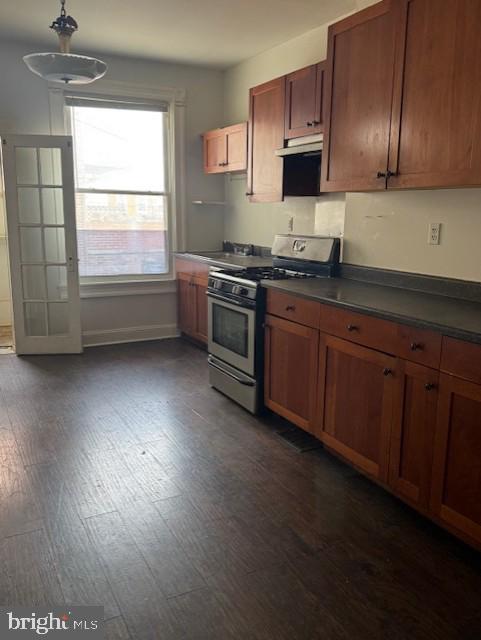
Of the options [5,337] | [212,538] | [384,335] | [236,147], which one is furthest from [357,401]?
[5,337]

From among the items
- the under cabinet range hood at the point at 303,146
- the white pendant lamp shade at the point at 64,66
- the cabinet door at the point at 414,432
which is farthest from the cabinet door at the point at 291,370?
the white pendant lamp shade at the point at 64,66

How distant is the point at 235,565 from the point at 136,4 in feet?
11.2

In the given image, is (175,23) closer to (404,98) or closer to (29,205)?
(29,205)

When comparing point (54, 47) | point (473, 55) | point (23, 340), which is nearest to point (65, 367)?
point (23, 340)

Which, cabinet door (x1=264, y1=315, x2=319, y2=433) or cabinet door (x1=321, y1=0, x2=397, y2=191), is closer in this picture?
cabinet door (x1=321, y1=0, x2=397, y2=191)

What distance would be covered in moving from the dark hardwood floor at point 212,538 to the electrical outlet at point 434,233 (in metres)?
1.29

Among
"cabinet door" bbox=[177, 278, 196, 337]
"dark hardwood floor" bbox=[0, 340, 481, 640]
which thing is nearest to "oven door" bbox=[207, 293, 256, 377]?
"dark hardwood floor" bbox=[0, 340, 481, 640]

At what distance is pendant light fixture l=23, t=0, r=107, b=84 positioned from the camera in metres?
2.61

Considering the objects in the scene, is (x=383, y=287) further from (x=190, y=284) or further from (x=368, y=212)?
(x=190, y=284)

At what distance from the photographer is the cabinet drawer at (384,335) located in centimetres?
202

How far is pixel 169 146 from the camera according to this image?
16.8ft

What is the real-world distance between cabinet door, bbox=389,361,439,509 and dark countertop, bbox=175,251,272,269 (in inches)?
78.2

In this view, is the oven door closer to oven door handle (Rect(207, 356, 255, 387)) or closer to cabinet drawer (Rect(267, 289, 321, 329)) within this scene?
oven door handle (Rect(207, 356, 255, 387))

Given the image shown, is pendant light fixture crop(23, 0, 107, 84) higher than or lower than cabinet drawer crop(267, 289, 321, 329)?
higher
